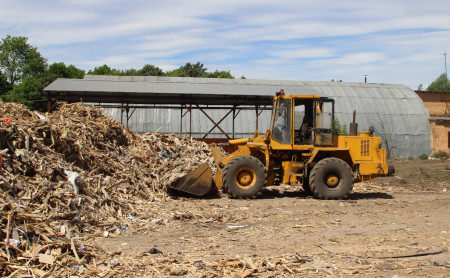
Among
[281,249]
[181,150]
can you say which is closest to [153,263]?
[281,249]

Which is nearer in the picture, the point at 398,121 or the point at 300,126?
the point at 300,126

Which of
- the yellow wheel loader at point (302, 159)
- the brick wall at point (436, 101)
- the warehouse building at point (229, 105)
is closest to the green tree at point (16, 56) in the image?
Answer: the warehouse building at point (229, 105)

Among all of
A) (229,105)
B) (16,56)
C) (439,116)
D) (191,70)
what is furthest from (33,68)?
(439,116)

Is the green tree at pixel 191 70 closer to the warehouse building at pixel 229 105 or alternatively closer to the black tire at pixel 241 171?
the warehouse building at pixel 229 105

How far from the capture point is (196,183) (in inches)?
481

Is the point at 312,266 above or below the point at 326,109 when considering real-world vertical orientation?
below

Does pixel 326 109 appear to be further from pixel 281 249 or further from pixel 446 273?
Result: pixel 446 273

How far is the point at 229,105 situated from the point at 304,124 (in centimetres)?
1478

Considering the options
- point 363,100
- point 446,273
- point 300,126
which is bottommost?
point 446,273

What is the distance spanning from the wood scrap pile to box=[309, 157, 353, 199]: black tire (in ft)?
11.8

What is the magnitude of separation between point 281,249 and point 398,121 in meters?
25.3

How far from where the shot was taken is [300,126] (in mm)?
12570

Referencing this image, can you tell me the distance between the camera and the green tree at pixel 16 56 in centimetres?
6268

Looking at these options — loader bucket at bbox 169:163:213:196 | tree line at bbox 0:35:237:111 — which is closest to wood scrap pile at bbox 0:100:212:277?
loader bucket at bbox 169:163:213:196
